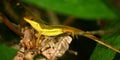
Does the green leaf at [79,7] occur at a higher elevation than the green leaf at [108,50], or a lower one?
A: higher

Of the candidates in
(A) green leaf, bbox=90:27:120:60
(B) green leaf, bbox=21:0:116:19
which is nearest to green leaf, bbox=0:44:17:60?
(A) green leaf, bbox=90:27:120:60

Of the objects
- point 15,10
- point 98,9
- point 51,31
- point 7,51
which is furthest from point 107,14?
point 15,10

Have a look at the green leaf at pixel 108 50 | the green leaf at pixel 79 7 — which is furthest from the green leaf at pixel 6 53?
the green leaf at pixel 79 7

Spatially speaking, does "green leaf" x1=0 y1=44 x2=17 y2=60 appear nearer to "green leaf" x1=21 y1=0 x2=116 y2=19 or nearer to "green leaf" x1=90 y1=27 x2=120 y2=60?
"green leaf" x1=90 y1=27 x2=120 y2=60

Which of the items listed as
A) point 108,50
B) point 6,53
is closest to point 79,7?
point 108,50

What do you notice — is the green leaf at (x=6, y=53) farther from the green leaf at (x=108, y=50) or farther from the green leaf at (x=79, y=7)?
the green leaf at (x=79, y=7)

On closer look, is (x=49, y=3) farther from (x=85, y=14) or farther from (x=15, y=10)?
(x=15, y=10)
